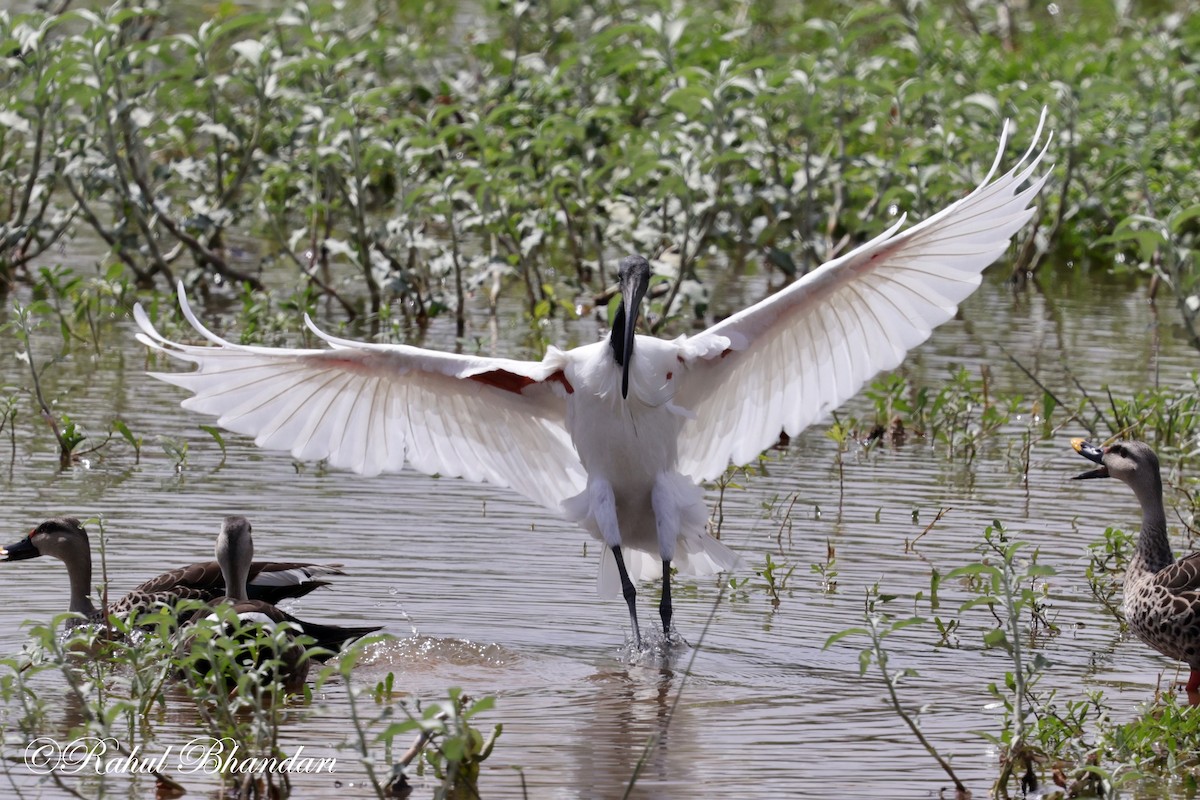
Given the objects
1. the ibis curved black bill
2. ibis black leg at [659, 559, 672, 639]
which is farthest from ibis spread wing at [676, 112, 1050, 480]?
ibis black leg at [659, 559, 672, 639]

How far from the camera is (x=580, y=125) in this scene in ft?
38.6

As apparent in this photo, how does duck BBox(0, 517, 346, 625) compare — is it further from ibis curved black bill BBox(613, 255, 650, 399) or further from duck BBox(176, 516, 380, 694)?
ibis curved black bill BBox(613, 255, 650, 399)

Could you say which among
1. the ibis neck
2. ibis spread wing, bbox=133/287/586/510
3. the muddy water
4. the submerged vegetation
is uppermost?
the submerged vegetation

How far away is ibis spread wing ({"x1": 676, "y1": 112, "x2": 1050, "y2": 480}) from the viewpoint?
6.48 meters

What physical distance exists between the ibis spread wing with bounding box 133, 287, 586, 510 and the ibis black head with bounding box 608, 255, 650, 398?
0.27m

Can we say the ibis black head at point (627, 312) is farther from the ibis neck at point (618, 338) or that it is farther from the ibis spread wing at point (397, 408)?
the ibis spread wing at point (397, 408)

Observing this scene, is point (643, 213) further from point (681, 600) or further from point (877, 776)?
point (877, 776)

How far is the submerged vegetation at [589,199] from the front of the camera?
8.55 meters

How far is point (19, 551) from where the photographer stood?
6746mm

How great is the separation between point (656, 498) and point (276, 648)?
8.79 ft

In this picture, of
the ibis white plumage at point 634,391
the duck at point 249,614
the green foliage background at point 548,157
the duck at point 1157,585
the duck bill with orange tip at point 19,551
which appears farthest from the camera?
the green foliage background at point 548,157

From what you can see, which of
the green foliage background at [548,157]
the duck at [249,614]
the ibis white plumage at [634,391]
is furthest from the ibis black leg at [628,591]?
the green foliage background at [548,157]

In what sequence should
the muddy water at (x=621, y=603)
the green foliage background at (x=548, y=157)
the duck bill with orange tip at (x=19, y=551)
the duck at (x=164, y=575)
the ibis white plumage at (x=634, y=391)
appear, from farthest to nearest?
1. the green foliage background at (x=548, y=157)
2. the duck bill with orange tip at (x=19, y=551)
3. the ibis white plumage at (x=634, y=391)
4. the duck at (x=164, y=575)
5. the muddy water at (x=621, y=603)

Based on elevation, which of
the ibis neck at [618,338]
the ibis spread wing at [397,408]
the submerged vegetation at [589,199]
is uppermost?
the submerged vegetation at [589,199]
